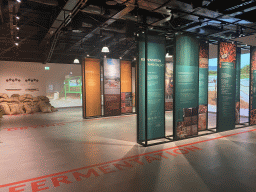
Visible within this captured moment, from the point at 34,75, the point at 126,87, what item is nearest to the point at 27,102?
the point at 34,75

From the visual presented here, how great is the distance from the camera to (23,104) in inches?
494

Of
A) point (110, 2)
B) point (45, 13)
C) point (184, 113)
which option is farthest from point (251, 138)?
point (45, 13)

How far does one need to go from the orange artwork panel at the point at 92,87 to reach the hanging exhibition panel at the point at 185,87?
5982 mm

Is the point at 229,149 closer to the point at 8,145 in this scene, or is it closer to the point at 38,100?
the point at 8,145

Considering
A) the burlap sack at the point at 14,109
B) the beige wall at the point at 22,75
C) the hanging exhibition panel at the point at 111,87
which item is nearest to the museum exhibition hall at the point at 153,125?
the hanging exhibition panel at the point at 111,87

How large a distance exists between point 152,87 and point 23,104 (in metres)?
10.4

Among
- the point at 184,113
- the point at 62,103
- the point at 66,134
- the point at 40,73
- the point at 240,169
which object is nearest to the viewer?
the point at 240,169

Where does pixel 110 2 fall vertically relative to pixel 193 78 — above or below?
above

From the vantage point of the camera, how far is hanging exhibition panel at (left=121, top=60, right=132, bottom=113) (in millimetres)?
11727

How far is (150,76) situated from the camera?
5410 millimetres

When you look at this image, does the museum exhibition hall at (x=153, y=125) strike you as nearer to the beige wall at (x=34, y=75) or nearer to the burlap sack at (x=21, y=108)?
the beige wall at (x=34, y=75)

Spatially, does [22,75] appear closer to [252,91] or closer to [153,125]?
[153,125]

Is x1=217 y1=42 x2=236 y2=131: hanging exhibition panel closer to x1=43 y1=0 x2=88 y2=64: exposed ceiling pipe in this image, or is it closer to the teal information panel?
the teal information panel

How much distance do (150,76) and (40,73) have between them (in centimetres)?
1181
